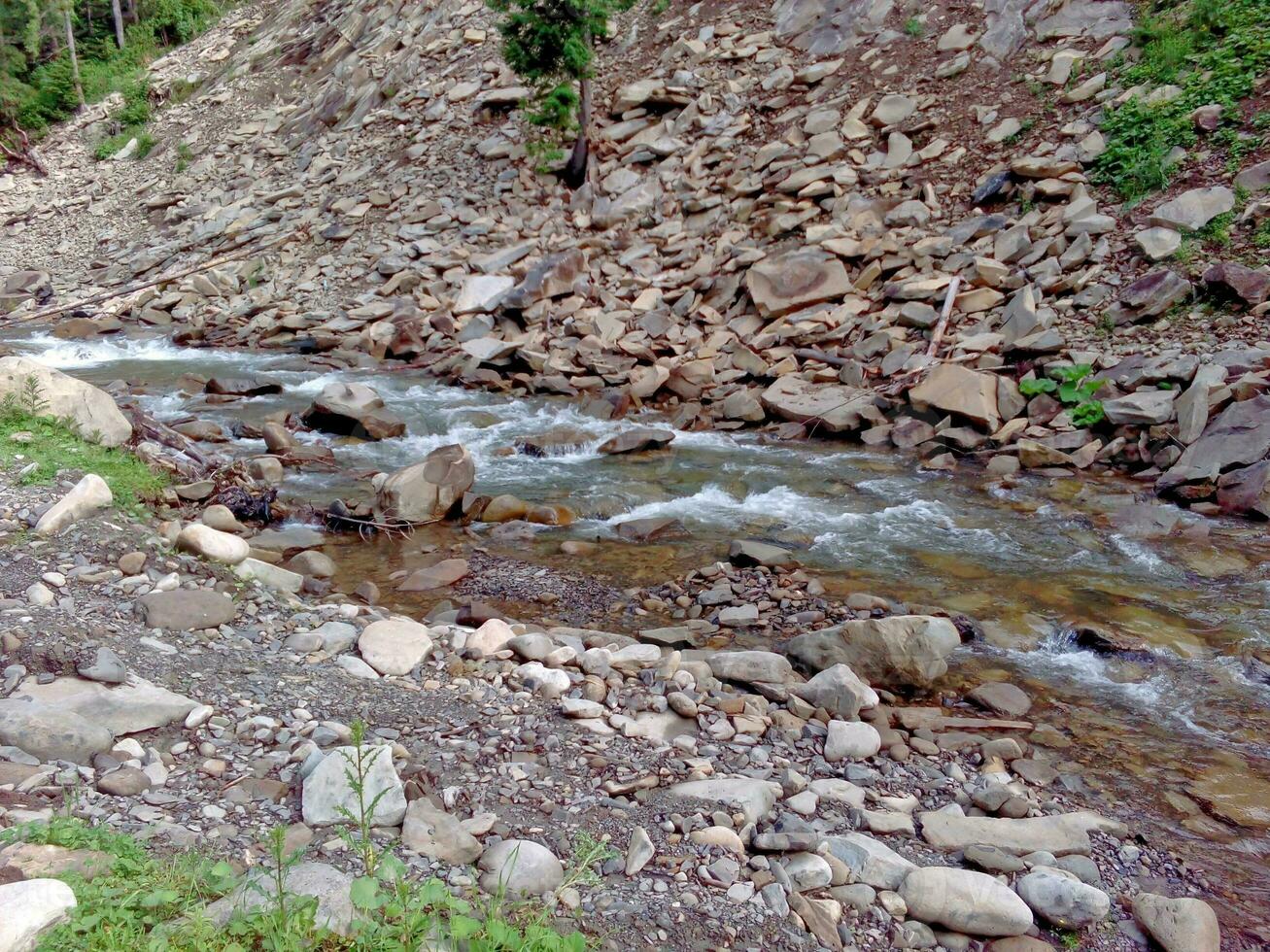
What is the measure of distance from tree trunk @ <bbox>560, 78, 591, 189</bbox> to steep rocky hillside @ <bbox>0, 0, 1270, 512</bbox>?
38 cm

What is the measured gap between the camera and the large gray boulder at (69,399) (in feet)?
20.2

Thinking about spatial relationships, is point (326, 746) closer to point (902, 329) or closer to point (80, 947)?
point (80, 947)

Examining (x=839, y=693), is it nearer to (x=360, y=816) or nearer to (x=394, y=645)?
(x=394, y=645)

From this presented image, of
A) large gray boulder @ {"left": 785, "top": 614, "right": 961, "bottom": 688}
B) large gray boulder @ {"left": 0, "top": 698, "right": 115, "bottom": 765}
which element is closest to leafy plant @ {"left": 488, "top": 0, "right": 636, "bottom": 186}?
large gray boulder @ {"left": 785, "top": 614, "right": 961, "bottom": 688}

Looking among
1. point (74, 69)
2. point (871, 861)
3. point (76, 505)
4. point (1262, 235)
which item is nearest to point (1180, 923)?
point (871, 861)

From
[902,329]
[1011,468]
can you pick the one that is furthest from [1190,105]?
[1011,468]

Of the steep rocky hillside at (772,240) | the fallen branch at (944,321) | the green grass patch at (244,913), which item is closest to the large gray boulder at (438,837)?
A: the green grass patch at (244,913)

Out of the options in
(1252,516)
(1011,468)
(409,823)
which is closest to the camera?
(409,823)

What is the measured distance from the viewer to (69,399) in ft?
20.8

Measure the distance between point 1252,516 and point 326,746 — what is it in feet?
23.2

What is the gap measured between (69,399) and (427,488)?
8.44ft

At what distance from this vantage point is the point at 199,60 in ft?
85.8

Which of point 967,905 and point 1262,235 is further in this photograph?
point 1262,235

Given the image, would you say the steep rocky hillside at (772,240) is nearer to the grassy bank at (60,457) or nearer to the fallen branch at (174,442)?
the fallen branch at (174,442)
